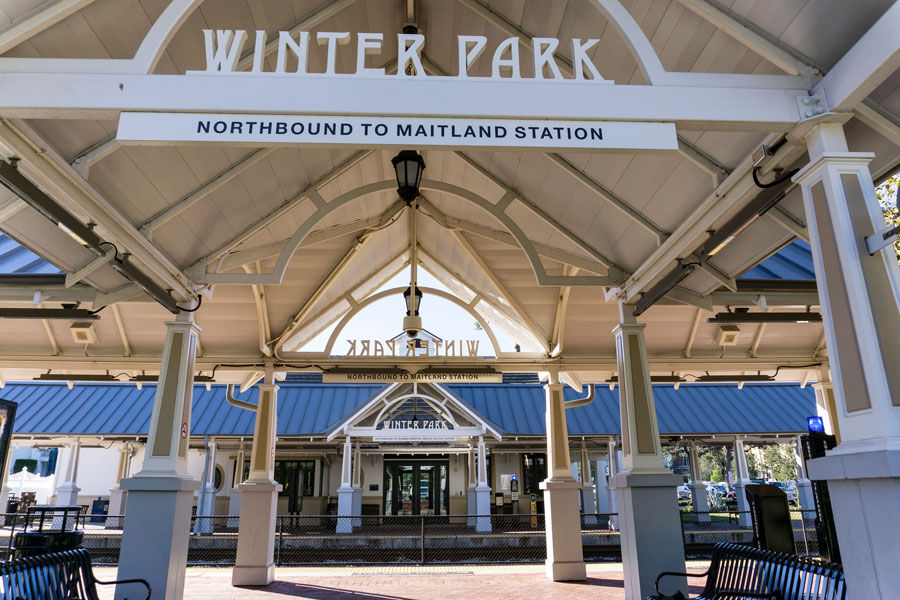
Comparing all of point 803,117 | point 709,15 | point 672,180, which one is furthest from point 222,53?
point 672,180

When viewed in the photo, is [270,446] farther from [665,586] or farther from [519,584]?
[665,586]

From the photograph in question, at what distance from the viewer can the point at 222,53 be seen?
4.13 metres

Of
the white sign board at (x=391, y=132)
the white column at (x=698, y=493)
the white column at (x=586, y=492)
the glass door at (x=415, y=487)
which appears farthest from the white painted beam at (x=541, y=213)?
the glass door at (x=415, y=487)

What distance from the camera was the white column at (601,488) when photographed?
2384cm

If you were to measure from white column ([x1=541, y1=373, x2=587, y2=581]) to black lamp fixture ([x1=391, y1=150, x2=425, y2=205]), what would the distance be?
624 cm

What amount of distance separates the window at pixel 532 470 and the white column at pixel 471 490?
2321 mm

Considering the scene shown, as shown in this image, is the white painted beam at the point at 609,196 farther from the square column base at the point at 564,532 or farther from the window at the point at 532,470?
the window at the point at 532,470

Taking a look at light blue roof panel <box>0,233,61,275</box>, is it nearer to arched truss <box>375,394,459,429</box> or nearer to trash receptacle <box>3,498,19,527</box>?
trash receptacle <box>3,498,19,527</box>

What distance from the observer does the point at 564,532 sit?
10453mm

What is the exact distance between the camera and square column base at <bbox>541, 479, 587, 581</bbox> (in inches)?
404

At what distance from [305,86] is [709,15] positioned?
299 centimetres

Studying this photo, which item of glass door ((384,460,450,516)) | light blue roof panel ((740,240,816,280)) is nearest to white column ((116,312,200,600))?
light blue roof panel ((740,240,816,280))

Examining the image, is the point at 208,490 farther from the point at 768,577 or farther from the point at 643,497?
the point at 768,577

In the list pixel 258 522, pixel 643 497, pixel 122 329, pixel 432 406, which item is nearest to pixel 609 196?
pixel 643 497
